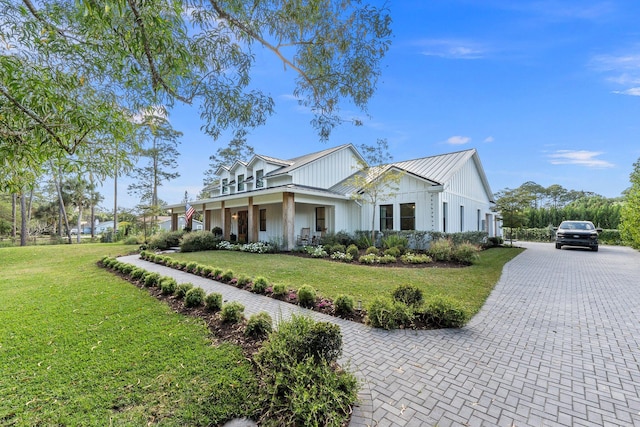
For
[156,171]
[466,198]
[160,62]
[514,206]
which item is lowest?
[514,206]

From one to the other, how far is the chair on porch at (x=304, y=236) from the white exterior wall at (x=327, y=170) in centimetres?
294

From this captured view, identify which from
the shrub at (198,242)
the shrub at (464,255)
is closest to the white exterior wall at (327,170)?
the shrub at (198,242)

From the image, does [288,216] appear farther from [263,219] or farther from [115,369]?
[115,369]

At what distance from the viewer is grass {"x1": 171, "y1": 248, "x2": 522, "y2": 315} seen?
606 centimetres

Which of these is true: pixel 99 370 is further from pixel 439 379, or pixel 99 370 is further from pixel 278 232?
pixel 278 232

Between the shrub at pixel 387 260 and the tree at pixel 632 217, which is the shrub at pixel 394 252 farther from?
the tree at pixel 632 217

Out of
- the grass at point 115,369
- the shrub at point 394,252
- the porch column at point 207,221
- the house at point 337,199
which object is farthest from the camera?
the porch column at point 207,221

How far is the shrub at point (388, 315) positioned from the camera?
422 centimetres

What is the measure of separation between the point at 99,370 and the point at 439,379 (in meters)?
3.88

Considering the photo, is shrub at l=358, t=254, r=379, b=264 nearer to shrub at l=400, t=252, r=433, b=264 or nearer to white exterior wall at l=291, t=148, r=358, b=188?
shrub at l=400, t=252, r=433, b=264

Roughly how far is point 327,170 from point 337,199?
9.17 feet

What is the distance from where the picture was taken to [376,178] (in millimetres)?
13898

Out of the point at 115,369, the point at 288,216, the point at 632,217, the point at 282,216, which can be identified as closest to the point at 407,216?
the point at 288,216

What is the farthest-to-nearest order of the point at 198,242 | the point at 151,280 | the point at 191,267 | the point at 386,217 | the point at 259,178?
the point at 259,178 → the point at 198,242 → the point at 386,217 → the point at 191,267 → the point at 151,280
